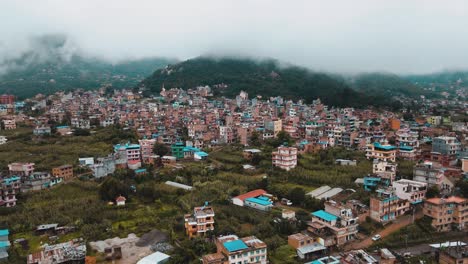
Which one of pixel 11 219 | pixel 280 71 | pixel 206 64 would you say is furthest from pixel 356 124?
pixel 206 64

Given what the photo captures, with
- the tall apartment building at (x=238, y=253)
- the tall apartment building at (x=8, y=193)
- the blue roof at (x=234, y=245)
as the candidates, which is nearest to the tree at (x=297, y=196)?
the tall apartment building at (x=238, y=253)

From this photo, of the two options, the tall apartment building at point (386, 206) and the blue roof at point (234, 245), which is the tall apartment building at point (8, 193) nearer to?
the blue roof at point (234, 245)

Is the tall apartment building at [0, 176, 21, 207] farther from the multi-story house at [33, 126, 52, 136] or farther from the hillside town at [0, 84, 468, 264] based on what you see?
the multi-story house at [33, 126, 52, 136]

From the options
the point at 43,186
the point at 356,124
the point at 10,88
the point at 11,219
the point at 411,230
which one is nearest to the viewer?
the point at 411,230

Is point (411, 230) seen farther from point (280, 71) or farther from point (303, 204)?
point (280, 71)

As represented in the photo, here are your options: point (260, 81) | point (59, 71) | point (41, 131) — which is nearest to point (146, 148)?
point (41, 131)
